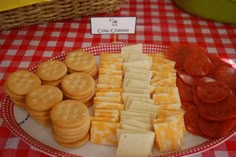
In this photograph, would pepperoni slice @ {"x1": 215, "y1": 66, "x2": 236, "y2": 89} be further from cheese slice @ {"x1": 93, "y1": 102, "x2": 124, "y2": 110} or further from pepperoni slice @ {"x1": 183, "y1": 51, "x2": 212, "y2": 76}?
cheese slice @ {"x1": 93, "y1": 102, "x2": 124, "y2": 110}

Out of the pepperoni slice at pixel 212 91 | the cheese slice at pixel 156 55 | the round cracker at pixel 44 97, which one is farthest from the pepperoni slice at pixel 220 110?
the round cracker at pixel 44 97

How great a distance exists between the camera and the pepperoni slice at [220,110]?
67cm

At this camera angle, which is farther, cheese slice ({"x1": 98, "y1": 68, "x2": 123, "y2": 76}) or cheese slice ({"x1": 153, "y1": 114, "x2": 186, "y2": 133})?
cheese slice ({"x1": 98, "y1": 68, "x2": 123, "y2": 76})

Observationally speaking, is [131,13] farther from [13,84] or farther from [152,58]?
[13,84]

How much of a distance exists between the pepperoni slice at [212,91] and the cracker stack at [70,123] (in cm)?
28

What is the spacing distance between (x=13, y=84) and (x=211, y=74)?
20.4 inches

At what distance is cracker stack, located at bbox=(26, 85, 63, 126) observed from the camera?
2.27 ft

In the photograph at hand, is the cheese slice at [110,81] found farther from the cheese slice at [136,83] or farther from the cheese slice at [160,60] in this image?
the cheese slice at [160,60]

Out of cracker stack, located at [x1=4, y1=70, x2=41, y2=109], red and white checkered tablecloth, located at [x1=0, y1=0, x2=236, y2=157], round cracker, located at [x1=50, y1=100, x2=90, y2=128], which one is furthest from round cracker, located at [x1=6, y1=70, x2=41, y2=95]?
red and white checkered tablecloth, located at [x1=0, y1=0, x2=236, y2=157]

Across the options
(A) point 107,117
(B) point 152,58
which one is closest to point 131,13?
(B) point 152,58

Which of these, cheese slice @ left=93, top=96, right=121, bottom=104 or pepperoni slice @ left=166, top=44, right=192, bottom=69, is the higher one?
pepperoni slice @ left=166, top=44, right=192, bottom=69

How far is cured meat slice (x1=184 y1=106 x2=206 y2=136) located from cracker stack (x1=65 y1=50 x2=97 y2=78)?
28 centimetres

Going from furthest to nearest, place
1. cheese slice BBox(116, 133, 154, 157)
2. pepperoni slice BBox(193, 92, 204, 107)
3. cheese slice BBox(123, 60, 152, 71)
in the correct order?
1. cheese slice BBox(123, 60, 152, 71)
2. pepperoni slice BBox(193, 92, 204, 107)
3. cheese slice BBox(116, 133, 154, 157)

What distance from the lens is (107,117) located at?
0.70 metres
